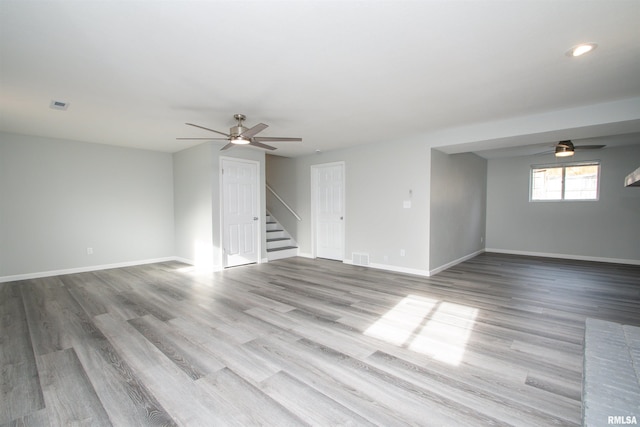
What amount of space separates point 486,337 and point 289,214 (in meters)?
5.45

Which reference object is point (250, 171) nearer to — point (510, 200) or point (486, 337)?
point (486, 337)

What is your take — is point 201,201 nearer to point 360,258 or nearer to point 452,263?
point 360,258

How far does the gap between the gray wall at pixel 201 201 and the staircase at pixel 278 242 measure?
1.25 ft

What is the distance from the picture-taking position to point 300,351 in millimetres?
2531

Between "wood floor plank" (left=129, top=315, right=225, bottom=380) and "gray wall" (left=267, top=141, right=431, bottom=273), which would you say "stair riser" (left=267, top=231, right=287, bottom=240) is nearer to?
"gray wall" (left=267, top=141, right=431, bottom=273)

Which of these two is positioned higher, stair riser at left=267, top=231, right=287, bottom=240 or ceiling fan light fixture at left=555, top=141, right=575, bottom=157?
ceiling fan light fixture at left=555, top=141, right=575, bottom=157

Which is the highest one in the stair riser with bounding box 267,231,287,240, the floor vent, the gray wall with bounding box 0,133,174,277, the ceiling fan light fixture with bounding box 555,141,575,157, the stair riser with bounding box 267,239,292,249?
the ceiling fan light fixture with bounding box 555,141,575,157

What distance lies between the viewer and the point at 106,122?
4.33 meters

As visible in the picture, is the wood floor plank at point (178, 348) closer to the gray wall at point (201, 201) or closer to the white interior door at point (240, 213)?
the gray wall at point (201, 201)

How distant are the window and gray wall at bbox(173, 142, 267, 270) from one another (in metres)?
6.78

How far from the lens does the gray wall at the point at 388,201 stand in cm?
521

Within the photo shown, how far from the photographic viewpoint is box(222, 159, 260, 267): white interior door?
5.87m

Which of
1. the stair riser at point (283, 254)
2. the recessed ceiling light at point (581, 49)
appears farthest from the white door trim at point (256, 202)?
the recessed ceiling light at point (581, 49)

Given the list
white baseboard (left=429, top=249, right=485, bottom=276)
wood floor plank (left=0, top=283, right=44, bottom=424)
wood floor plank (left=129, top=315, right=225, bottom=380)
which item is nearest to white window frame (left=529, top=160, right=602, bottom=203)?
white baseboard (left=429, top=249, right=485, bottom=276)
